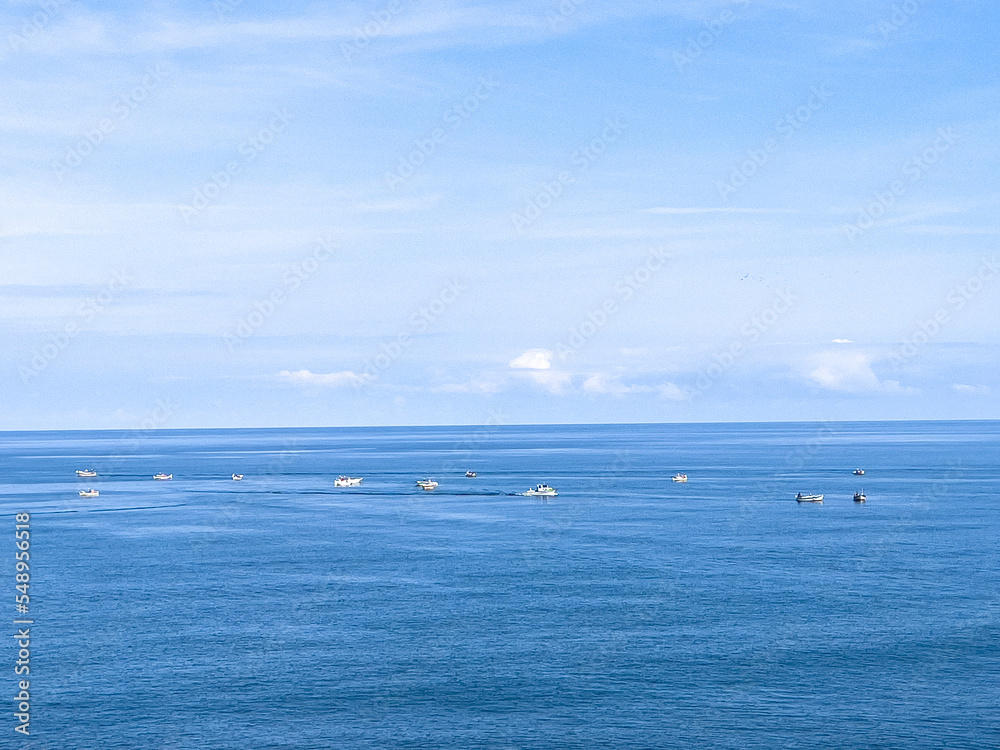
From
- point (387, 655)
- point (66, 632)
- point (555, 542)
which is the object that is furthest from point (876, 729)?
point (555, 542)

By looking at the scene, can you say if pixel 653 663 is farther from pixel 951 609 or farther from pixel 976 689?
pixel 951 609

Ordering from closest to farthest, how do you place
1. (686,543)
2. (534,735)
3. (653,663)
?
(534,735) → (653,663) → (686,543)

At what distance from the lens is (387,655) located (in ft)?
288

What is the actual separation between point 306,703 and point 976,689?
5158 centimetres

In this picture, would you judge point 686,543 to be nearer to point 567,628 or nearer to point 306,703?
point 567,628

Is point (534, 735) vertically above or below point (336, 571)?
below

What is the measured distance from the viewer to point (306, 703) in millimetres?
76812

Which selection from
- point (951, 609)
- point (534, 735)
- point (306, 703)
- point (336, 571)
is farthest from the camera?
point (336, 571)

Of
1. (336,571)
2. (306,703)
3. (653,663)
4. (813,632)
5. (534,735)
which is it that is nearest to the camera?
(534,735)

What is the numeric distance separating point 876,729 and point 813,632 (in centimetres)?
2312

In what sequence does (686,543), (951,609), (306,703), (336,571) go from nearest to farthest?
1. (306,703)
2. (951,609)
3. (336,571)
4. (686,543)

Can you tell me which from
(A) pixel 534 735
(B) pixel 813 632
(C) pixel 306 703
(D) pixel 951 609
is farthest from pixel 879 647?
(C) pixel 306 703

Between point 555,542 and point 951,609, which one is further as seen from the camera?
point 555,542

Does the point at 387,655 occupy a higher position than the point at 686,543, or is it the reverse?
the point at 686,543
